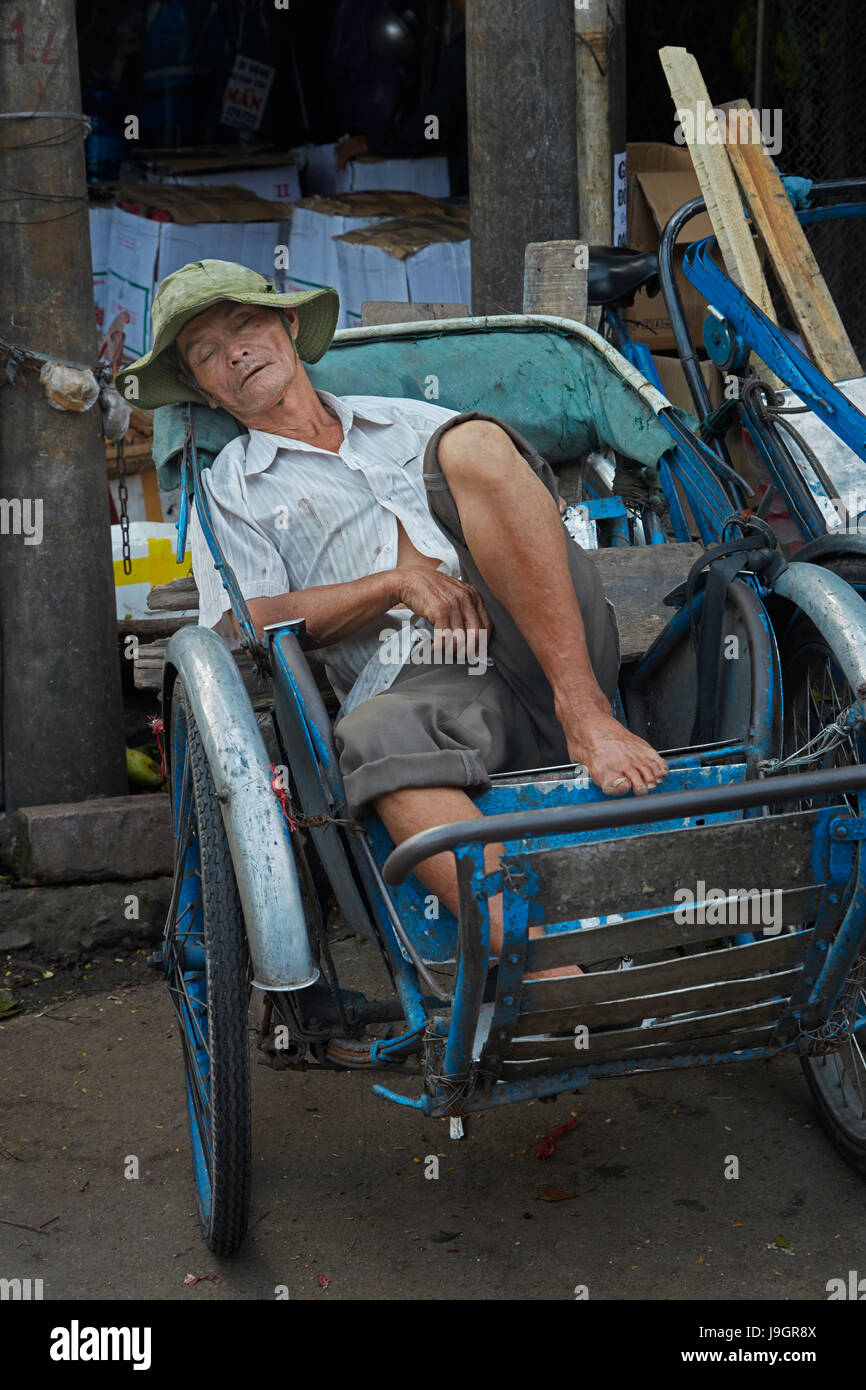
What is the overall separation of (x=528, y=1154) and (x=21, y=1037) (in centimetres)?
133

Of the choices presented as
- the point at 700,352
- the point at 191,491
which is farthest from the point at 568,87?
the point at 191,491

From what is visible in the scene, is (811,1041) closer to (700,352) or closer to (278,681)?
(278,681)

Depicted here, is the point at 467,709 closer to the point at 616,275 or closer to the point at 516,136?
the point at 616,275

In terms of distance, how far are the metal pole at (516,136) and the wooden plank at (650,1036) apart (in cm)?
280

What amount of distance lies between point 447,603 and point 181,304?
31.7 inches

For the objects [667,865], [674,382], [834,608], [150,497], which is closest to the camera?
[667,865]

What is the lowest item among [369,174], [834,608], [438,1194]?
[438,1194]

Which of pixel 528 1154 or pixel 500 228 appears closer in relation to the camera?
pixel 528 1154

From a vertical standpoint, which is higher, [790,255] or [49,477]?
[790,255]

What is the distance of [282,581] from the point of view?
2.70m

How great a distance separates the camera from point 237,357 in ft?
9.20

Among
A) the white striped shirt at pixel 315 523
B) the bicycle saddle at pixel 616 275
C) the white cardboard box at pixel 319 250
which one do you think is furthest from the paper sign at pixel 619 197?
the white striped shirt at pixel 315 523

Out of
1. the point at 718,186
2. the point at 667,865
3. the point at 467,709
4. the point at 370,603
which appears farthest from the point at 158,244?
the point at 667,865

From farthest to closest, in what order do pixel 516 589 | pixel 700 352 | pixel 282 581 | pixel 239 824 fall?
pixel 700 352 < pixel 282 581 < pixel 516 589 < pixel 239 824
